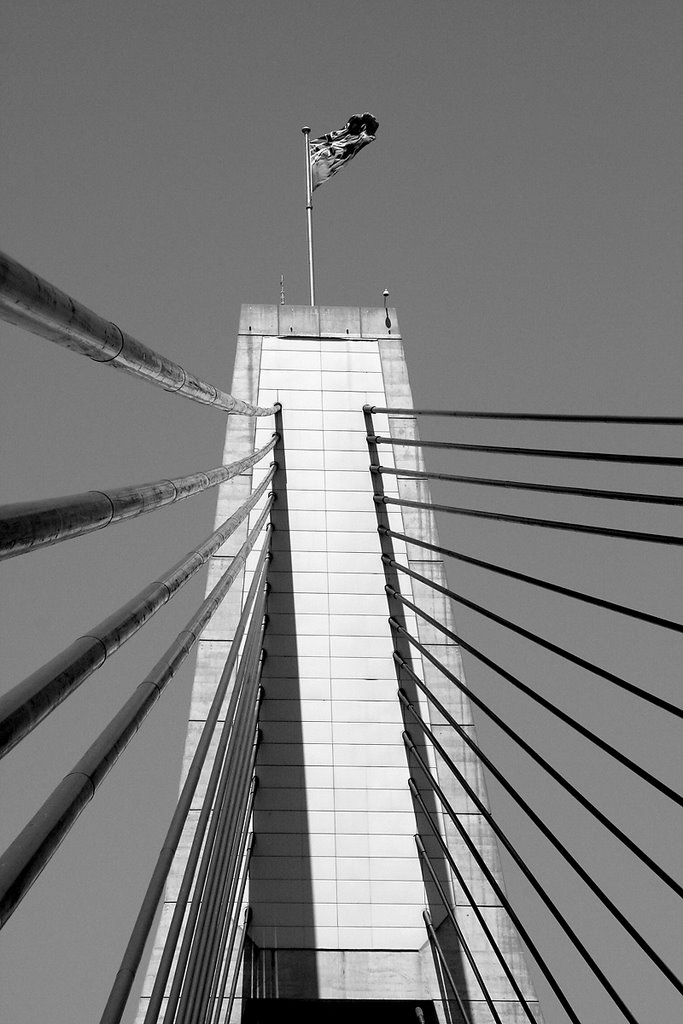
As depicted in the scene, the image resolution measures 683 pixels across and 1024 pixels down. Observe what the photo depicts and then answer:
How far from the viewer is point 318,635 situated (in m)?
13.1

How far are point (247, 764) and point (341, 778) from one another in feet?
7.85

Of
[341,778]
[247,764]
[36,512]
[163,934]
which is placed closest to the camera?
[36,512]

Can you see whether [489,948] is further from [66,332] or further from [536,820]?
[66,332]

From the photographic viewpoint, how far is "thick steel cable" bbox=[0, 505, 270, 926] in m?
3.53

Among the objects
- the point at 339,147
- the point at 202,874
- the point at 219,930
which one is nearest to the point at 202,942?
the point at 202,874

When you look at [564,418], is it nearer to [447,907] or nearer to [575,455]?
[575,455]

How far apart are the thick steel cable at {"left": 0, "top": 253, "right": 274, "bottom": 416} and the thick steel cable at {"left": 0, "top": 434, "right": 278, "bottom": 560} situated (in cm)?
61

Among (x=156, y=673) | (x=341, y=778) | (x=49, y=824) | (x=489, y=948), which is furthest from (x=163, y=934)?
(x=49, y=824)

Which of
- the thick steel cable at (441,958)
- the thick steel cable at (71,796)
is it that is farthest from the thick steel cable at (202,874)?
the thick steel cable at (441,958)

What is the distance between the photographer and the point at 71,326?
4.21m

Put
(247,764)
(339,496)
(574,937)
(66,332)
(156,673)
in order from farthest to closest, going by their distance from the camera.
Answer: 1. (339,496)
2. (247,764)
3. (574,937)
4. (156,673)
5. (66,332)

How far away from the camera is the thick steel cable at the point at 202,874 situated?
5312 mm

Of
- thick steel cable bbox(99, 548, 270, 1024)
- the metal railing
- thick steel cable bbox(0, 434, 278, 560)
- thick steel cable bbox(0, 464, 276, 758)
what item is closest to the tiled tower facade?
the metal railing

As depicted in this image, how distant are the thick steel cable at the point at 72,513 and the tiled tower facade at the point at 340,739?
643 centimetres
